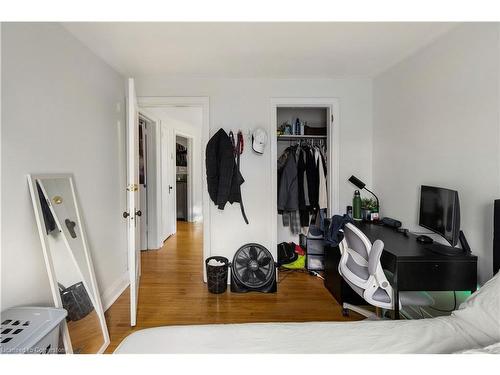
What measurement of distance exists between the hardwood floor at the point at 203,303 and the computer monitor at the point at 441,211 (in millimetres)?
1000

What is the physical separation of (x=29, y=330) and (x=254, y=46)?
2.33 meters

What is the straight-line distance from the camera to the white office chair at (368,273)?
1689mm

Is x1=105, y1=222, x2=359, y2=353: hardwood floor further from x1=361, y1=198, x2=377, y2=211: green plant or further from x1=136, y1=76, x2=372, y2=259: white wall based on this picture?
x1=361, y1=198, x2=377, y2=211: green plant

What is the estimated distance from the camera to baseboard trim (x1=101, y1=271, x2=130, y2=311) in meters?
2.28

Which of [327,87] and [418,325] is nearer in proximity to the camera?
[418,325]

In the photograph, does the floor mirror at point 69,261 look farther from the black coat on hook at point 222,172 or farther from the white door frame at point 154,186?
the white door frame at point 154,186

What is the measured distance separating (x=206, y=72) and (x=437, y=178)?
2.37 m

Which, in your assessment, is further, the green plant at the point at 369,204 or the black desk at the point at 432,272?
the green plant at the point at 369,204

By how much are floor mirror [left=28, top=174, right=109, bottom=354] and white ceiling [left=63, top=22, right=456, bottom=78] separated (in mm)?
1188

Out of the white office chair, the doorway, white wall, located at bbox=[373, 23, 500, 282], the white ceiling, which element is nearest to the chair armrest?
the white office chair

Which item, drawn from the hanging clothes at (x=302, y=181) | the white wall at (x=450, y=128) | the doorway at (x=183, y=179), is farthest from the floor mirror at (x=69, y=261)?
the doorway at (x=183, y=179)
